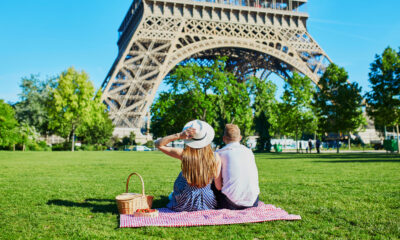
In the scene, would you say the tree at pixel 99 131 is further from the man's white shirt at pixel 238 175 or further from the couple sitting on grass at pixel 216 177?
the man's white shirt at pixel 238 175

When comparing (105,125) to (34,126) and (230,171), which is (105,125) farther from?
(230,171)

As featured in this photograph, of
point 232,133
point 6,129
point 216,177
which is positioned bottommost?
→ point 216,177

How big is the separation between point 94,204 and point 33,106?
36903 millimetres

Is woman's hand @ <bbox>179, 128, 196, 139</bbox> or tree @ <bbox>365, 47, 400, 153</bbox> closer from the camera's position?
woman's hand @ <bbox>179, 128, 196, 139</bbox>

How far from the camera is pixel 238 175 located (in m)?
4.50

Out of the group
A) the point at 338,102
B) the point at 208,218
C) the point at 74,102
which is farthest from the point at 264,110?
the point at 208,218

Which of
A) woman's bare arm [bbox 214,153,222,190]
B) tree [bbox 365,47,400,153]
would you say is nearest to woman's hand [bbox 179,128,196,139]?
woman's bare arm [bbox 214,153,222,190]

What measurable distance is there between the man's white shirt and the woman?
12 cm

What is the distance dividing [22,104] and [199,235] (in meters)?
40.2

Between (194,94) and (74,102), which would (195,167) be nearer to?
(194,94)

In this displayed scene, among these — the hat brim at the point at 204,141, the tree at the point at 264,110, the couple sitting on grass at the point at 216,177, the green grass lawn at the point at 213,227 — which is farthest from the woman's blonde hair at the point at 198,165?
the tree at the point at 264,110

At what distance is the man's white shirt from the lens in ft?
14.8

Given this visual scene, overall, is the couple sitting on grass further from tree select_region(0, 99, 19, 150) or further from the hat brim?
tree select_region(0, 99, 19, 150)

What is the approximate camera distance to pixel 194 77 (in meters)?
28.2
